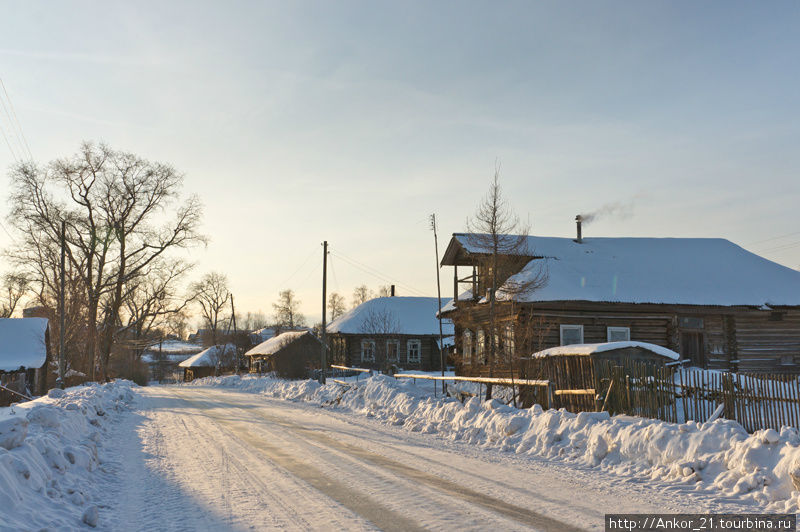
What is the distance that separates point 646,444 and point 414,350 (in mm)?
40231

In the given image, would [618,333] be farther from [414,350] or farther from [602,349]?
[414,350]

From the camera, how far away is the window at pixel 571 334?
26.8 meters

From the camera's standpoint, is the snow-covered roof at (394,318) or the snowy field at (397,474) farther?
the snow-covered roof at (394,318)

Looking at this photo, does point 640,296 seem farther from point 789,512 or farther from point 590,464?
point 789,512

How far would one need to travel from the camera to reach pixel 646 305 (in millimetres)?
26859

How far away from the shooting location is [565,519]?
6.89m

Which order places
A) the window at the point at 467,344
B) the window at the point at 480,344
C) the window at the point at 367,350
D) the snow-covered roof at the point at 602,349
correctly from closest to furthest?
1. the snow-covered roof at the point at 602,349
2. the window at the point at 480,344
3. the window at the point at 467,344
4. the window at the point at 367,350

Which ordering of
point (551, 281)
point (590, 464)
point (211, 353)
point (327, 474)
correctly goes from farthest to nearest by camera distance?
point (211, 353) → point (551, 281) → point (590, 464) → point (327, 474)

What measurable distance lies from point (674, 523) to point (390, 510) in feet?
10.7

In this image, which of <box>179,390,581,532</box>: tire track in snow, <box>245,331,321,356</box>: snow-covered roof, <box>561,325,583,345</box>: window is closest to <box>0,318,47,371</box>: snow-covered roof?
<box>245,331,321,356</box>: snow-covered roof

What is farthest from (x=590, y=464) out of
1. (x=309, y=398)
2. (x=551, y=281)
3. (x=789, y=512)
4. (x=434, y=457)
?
(x=309, y=398)

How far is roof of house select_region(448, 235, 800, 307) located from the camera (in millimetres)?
26609

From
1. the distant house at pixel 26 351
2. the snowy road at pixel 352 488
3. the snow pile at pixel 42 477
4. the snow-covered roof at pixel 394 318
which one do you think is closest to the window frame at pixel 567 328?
the snowy road at pixel 352 488

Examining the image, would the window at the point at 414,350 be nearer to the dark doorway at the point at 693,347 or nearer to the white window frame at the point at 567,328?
the white window frame at the point at 567,328
